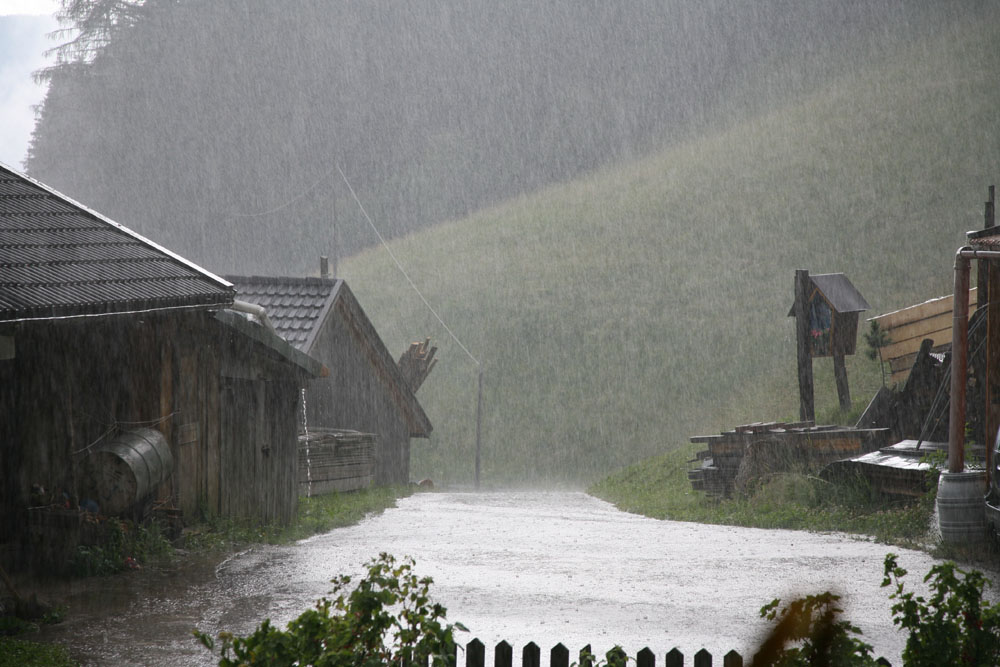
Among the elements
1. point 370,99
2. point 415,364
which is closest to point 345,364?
point 415,364

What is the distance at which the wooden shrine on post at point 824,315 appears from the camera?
709 inches

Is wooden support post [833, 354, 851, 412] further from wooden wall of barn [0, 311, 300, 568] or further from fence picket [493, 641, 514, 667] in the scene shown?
fence picket [493, 641, 514, 667]

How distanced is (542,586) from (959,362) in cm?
541

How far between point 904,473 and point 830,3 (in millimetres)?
89230

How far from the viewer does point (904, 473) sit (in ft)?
41.5

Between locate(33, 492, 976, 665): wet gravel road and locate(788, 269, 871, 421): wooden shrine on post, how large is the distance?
600 cm

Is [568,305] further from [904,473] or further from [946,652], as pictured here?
[946,652]

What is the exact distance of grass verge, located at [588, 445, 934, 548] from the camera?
12.0 m

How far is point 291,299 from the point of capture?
20656mm

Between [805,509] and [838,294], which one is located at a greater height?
[838,294]

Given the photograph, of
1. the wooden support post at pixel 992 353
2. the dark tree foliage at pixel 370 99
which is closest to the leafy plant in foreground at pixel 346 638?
the wooden support post at pixel 992 353

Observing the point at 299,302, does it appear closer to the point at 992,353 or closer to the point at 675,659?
the point at 992,353

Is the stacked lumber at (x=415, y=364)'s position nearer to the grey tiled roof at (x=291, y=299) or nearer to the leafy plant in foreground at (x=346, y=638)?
the grey tiled roof at (x=291, y=299)

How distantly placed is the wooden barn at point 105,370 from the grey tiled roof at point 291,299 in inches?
281
